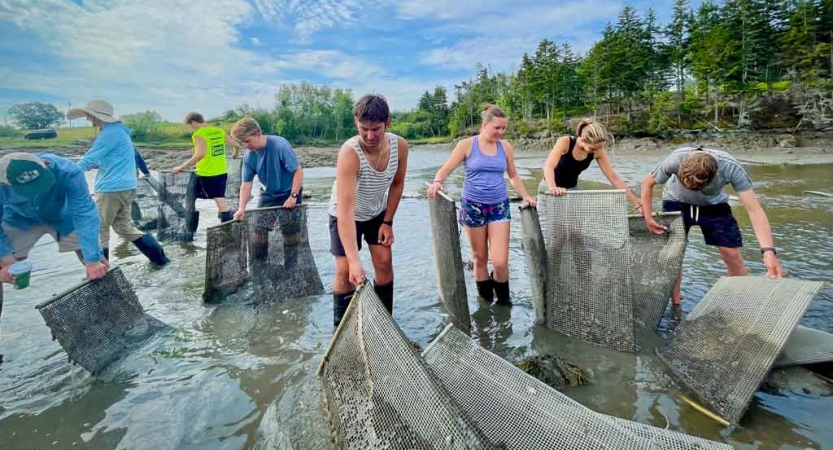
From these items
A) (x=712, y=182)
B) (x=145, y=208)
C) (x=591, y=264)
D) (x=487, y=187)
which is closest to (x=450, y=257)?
(x=487, y=187)

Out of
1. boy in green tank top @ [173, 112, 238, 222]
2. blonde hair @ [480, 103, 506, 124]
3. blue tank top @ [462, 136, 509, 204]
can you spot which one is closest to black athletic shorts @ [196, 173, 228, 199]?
boy in green tank top @ [173, 112, 238, 222]

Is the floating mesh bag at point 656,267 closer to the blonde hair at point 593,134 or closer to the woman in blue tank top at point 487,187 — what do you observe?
the blonde hair at point 593,134

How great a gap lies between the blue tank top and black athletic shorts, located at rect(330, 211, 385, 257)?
1107mm

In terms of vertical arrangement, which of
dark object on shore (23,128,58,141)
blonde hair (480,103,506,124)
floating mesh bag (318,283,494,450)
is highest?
dark object on shore (23,128,58,141)

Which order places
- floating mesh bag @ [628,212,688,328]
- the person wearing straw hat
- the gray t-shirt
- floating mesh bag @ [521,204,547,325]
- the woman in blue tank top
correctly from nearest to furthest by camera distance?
the person wearing straw hat → the gray t-shirt → floating mesh bag @ [521,204,547,325] → floating mesh bag @ [628,212,688,328] → the woman in blue tank top

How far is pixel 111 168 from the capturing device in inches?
220

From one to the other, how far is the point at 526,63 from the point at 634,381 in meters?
60.8

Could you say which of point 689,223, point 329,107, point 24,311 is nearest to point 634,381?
point 689,223

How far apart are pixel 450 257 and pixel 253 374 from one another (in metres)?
1.94

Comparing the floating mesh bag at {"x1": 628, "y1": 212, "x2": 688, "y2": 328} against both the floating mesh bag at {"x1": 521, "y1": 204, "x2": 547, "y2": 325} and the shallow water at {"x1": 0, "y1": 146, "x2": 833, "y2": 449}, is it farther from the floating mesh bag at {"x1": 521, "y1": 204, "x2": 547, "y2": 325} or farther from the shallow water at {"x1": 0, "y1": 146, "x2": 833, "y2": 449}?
the floating mesh bag at {"x1": 521, "y1": 204, "x2": 547, "y2": 325}

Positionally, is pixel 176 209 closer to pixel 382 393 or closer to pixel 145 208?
pixel 145 208

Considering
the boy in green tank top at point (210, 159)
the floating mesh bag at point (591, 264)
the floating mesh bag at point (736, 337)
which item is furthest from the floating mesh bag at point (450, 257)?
the boy in green tank top at point (210, 159)

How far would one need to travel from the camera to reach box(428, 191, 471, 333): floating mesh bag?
12.2ft

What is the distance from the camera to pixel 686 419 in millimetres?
2607
